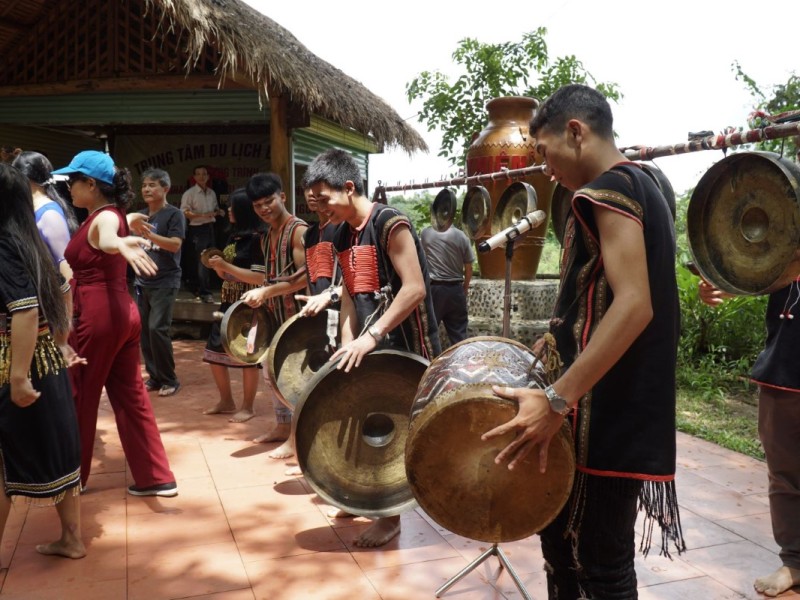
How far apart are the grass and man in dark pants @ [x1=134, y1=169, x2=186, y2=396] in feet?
14.4

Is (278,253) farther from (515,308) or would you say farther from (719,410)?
(719,410)

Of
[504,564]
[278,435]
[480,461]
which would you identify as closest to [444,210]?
[278,435]

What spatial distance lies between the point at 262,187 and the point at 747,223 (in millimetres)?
3079

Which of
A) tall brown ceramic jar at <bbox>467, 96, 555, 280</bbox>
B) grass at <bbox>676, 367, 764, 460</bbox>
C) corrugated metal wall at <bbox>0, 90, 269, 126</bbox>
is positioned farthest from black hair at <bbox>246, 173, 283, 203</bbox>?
corrugated metal wall at <bbox>0, 90, 269, 126</bbox>

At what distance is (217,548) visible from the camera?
3307 millimetres

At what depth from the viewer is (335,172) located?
125 inches

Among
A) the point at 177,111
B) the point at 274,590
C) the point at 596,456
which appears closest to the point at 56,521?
the point at 274,590

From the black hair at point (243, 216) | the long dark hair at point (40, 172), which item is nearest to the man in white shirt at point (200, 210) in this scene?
the black hair at point (243, 216)

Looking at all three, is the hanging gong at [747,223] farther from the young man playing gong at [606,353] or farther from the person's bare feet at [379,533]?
the person's bare feet at [379,533]

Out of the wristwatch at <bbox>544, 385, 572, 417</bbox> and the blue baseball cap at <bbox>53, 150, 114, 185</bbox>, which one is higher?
the blue baseball cap at <bbox>53, 150, 114, 185</bbox>

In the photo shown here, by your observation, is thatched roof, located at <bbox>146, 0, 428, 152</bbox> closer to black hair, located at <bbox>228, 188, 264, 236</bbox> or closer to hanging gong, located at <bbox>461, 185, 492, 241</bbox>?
hanging gong, located at <bbox>461, 185, 492, 241</bbox>

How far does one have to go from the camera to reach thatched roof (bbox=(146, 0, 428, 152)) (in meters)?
7.21

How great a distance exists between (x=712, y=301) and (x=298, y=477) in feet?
8.72

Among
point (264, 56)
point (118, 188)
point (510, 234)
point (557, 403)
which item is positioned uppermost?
point (264, 56)
